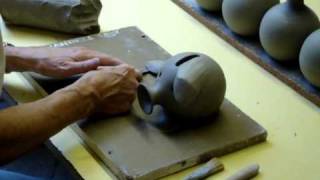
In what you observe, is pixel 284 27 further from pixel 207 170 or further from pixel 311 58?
pixel 207 170

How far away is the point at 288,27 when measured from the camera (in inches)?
47.7

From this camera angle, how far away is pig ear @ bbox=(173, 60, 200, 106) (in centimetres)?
101

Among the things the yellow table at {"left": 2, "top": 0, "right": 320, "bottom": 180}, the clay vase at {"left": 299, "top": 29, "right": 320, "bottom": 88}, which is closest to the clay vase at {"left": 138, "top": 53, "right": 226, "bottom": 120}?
the yellow table at {"left": 2, "top": 0, "right": 320, "bottom": 180}

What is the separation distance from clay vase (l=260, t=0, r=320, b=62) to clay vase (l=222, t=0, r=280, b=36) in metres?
0.05

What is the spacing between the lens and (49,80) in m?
1.19

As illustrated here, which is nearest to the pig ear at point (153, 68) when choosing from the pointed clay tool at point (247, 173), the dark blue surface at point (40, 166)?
the pointed clay tool at point (247, 173)

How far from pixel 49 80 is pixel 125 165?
307mm

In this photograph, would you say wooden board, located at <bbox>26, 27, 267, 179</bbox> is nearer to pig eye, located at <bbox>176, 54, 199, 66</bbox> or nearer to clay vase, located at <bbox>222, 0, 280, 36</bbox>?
pig eye, located at <bbox>176, 54, 199, 66</bbox>

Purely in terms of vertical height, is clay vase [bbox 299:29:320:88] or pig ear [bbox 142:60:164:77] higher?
clay vase [bbox 299:29:320:88]

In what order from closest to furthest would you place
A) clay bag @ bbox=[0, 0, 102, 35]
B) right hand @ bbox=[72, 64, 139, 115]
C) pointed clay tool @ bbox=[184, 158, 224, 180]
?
pointed clay tool @ bbox=[184, 158, 224, 180] < right hand @ bbox=[72, 64, 139, 115] < clay bag @ bbox=[0, 0, 102, 35]

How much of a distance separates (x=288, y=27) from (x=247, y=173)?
370 mm

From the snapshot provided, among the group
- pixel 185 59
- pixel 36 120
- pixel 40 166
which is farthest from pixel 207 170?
pixel 40 166

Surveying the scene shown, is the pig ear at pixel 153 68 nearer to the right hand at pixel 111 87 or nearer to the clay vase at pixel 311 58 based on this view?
the right hand at pixel 111 87

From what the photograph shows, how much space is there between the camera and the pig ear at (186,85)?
1012 mm
